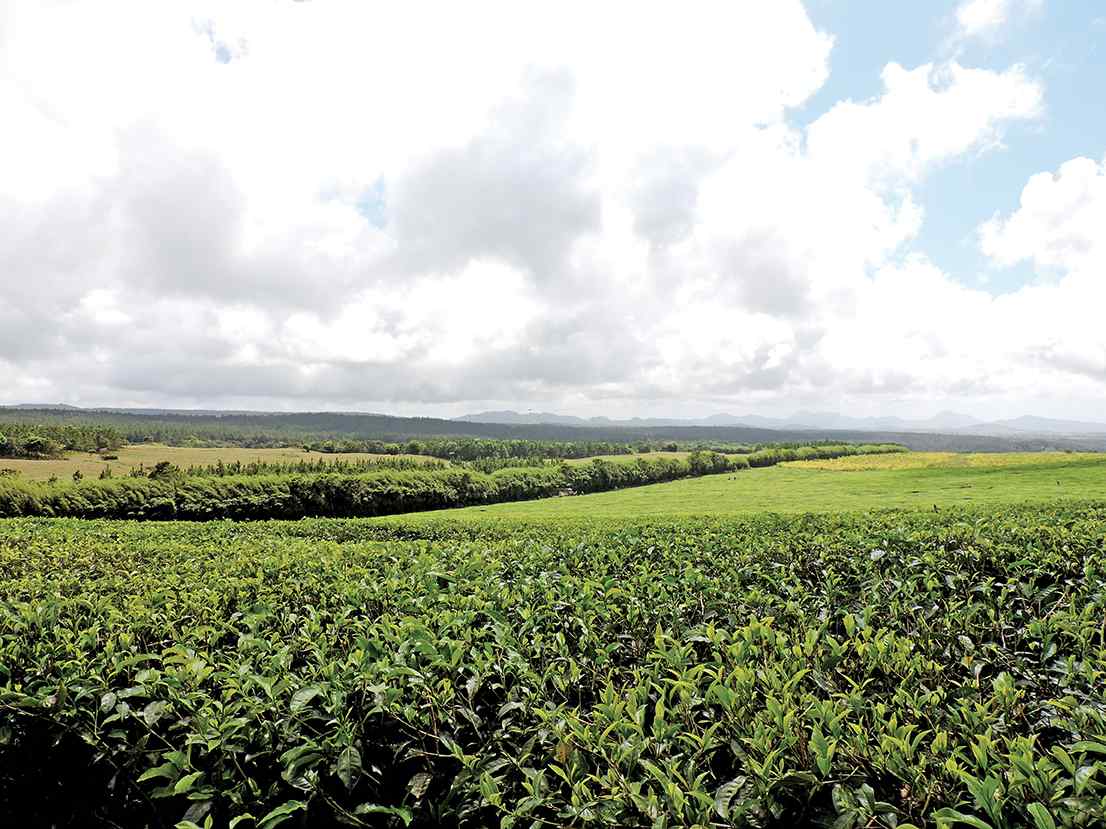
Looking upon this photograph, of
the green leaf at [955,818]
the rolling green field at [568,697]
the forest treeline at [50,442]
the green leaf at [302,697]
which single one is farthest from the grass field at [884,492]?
the forest treeline at [50,442]

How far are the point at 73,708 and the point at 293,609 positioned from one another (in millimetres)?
1371

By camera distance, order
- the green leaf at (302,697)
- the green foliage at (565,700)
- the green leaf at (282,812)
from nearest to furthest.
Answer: the green foliage at (565,700) → the green leaf at (282,812) → the green leaf at (302,697)

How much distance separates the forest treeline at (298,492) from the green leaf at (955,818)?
4172 centimetres

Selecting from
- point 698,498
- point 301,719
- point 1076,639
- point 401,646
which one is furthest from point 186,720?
point 698,498

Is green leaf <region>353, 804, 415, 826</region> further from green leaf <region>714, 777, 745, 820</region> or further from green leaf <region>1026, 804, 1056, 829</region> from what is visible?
green leaf <region>1026, 804, 1056, 829</region>

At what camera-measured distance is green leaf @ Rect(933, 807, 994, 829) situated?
62.4 inches

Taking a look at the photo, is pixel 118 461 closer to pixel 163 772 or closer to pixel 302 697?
pixel 163 772

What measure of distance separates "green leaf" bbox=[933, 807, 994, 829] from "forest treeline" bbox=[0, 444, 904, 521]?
4172 centimetres

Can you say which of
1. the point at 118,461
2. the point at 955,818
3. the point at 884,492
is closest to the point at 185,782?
the point at 955,818

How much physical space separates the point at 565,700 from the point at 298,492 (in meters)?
44.3

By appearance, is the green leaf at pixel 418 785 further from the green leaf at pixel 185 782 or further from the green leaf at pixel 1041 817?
the green leaf at pixel 1041 817

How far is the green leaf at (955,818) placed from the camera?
159 cm

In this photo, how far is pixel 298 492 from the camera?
1660 inches

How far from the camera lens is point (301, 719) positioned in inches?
95.6
